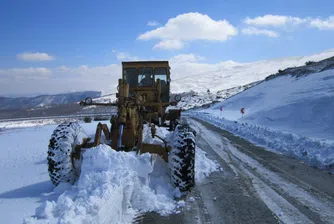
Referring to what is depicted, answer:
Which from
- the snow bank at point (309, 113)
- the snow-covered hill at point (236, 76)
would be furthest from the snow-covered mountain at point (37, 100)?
the snow bank at point (309, 113)

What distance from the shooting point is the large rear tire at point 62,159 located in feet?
16.7

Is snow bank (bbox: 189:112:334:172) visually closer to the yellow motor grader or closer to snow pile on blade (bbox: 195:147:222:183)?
snow pile on blade (bbox: 195:147:222:183)

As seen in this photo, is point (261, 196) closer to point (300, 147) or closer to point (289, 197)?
point (289, 197)

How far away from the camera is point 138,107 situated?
21.1 feet

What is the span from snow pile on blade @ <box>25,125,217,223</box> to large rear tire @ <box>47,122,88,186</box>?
0.69 ft

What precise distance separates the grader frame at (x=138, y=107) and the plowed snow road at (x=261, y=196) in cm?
128

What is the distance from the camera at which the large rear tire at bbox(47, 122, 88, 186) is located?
5098 mm

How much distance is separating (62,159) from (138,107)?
2.04 meters

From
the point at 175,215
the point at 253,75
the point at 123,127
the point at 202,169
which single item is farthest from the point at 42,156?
the point at 253,75

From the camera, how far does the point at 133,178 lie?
181 inches

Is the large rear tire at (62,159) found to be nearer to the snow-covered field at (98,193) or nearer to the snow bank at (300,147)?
the snow-covered field at (98,193)

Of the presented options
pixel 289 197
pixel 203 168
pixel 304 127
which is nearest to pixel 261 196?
pixel 289 197

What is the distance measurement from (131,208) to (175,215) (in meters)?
0.69

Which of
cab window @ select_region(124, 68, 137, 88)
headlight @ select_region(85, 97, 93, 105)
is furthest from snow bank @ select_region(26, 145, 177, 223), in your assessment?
cab window @ select_region(124, 68, 137, 88)
